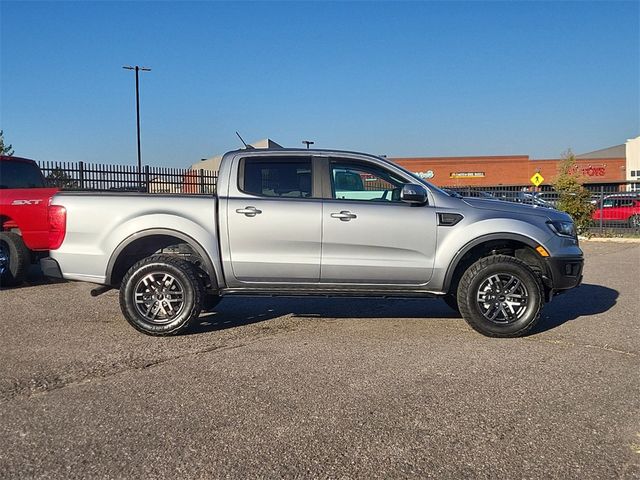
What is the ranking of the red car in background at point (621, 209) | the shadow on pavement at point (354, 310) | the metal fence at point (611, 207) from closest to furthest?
1. the shadow on pavement at point (354, 310)
2. the metal fence at point (611, 207)
3. the red car in background at point (621, 209)

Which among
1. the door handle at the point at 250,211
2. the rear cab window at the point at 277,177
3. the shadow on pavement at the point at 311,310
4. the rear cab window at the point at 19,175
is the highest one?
the rear cab window at the point at 19,175

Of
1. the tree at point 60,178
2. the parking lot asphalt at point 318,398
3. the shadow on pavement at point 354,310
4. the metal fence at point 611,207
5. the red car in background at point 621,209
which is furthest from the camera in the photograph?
the red car in background at point 621,209

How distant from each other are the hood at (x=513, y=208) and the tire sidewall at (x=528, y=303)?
0.59m

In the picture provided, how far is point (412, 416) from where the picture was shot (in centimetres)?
340

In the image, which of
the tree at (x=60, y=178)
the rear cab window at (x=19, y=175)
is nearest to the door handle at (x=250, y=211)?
the rear cab window at (x=19, y=175)

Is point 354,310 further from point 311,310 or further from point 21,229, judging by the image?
point 21,229

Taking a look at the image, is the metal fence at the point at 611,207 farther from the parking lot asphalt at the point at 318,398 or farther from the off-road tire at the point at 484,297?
the parking lot asphalt at the point at 318,398

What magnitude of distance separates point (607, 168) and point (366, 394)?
191 ft

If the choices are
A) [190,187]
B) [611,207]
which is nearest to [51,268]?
[190,187]

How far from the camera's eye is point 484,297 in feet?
17.3

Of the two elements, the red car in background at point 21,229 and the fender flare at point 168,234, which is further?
the red car in background at point 21,229

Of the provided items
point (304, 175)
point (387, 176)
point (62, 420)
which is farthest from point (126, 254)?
point (387, 176)

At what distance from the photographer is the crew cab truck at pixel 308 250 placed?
5.25m

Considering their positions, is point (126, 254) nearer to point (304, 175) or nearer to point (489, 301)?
point (304, 175)
